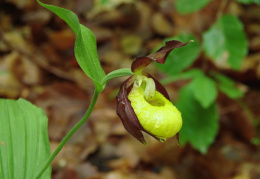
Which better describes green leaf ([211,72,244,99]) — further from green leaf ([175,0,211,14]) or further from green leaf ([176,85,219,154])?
green leaf ([175,0,211,14])

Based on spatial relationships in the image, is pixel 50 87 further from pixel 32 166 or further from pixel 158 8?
pixel 158 8

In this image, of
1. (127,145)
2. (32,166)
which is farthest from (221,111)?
(32,166)

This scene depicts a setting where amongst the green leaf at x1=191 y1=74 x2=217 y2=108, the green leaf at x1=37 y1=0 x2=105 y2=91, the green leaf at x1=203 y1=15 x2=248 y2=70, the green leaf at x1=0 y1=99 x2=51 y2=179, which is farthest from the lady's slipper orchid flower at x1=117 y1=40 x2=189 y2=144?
the green leaf at x1=203 y1=15 x2=248 y2=70

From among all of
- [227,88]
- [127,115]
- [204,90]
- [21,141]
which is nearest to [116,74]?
[127,115]

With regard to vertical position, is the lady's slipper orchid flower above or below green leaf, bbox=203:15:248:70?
above

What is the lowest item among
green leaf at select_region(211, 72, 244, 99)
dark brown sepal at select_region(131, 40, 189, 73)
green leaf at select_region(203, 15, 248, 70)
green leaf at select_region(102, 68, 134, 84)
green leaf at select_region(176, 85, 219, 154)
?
green leaf at select_region(176, 85, 219, 154)

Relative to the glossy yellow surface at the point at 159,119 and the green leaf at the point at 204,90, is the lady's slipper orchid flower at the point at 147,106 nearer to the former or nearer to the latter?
the glossy yellow surface at the point at 159,119

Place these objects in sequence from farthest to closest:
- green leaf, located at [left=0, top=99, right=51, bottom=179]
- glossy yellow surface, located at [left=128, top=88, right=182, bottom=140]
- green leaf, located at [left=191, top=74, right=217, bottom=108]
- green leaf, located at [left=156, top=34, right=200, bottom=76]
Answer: green leaf, located at [left=156, top=34, right=200, bottom=76] < green leaf, located at [left=191, top=74, right=217, bottom=108] < green leaf, located at [left=0, top=99, right=51, bottom=179] < glossy yellow surface, located at [left=128, top=88, right=182, bottom=140]
